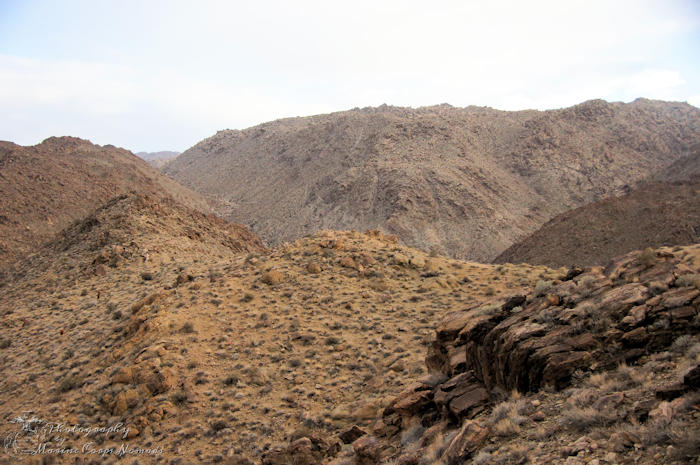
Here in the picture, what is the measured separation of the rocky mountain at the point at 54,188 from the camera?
41000 millimetres

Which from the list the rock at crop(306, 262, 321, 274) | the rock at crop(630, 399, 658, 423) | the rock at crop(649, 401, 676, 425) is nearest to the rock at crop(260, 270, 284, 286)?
the rock at crop(306, 262, 321, 274)

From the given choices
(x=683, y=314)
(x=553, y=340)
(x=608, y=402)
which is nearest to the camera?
(x=608, y=402)

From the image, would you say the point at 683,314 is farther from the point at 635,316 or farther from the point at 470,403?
the point at 470,403

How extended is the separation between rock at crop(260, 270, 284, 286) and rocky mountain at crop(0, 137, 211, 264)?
29.1m

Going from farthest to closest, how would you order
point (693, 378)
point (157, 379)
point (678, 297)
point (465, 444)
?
point (157, 379)
point (678, 297)
point (465, 444)
point (693, 378)

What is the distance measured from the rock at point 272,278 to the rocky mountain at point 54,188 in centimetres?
2913

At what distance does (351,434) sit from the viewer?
9.34 m

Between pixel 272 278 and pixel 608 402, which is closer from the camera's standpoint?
pixel 608 402

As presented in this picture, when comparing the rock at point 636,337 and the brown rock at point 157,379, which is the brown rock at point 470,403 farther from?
the brown rock at point 157,379

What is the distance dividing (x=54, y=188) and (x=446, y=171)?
1736 inches

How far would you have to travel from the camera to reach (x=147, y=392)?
12039 millimetres

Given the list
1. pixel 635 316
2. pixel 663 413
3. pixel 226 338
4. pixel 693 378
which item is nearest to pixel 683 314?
pixel 635 316

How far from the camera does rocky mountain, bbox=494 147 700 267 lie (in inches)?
1344

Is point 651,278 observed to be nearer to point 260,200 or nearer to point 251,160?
point 260,200
